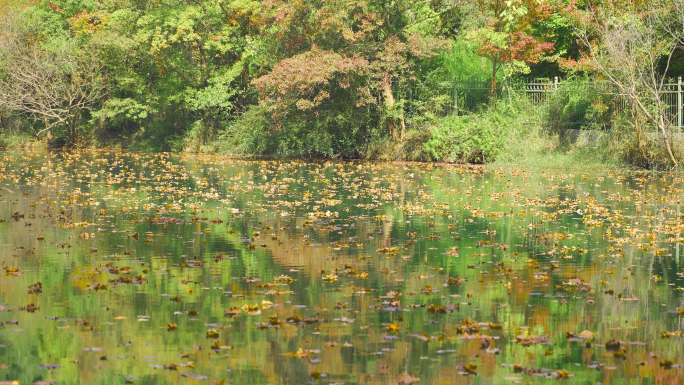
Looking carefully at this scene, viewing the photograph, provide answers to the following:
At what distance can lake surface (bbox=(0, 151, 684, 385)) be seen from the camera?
9.41 meters

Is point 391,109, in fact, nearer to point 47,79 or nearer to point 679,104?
point 679,104

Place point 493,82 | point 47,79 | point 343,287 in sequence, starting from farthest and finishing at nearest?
point 47,79
point 493,82
point 343,287

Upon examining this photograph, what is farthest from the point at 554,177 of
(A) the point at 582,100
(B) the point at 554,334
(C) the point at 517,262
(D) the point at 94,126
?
(D) the point at 94,126

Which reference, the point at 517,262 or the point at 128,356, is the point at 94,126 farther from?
the point at 128,356

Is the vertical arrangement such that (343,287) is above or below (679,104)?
below

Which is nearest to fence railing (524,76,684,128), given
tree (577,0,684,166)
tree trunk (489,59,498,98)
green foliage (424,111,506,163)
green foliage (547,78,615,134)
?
tree (577,0,684,166)

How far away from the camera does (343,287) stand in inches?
511

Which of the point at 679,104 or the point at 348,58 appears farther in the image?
the point at 348,58

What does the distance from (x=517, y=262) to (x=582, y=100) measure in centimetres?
2072

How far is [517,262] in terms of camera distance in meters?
14.9

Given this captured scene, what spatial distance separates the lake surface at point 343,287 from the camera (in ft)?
30.9

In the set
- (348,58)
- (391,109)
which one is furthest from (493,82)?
(348,58)

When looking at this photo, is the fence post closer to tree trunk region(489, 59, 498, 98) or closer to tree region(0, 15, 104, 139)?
tree trunk region(489, 59, 498, 98)

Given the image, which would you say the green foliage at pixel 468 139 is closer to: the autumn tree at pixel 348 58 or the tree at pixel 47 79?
the autumn tree at pixel 348 58
